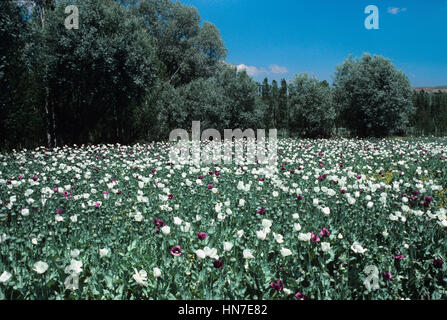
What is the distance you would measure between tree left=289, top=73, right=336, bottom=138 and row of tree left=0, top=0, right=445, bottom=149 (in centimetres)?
10

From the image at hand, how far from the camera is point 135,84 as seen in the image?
18.0 meters

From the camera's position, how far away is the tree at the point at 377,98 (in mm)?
29500

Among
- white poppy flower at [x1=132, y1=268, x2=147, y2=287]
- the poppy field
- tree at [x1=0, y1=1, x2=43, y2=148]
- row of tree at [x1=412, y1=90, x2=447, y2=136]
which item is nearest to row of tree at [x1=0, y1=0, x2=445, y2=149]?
tree at [x1=0, y1=1, x2=43, y2=148]

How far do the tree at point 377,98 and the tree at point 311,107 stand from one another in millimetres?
2726

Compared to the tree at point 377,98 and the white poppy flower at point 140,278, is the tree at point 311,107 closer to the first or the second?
the tree at point 377,98

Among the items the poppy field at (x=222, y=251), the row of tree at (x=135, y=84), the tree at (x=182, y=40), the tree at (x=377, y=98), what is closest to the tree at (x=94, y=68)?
the row of tree at (x=135, y=84)

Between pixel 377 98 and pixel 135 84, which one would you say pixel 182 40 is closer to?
pixel 135 84

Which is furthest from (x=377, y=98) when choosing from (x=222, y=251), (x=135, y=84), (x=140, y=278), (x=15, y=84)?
(x=140, y=278)

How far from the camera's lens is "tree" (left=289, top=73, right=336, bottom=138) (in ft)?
100

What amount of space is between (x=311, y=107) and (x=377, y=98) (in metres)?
6.08

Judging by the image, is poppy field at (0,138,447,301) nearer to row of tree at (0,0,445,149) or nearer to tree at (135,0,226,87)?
row of tree at (0,0,445,149)
